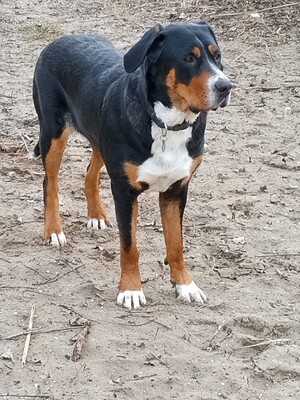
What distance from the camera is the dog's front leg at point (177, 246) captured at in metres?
5.07

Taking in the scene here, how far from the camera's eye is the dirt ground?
428 cm

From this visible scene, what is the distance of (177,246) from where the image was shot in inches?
202

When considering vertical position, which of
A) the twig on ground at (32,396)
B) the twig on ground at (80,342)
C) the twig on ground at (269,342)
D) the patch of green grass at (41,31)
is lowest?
the patch of green grass at (41,31)

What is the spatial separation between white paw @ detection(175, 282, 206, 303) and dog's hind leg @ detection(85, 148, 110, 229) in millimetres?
1142

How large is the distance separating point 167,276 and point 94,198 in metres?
1.02

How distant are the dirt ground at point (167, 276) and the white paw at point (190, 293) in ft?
0.21

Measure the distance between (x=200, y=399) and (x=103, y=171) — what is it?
3.21 metres

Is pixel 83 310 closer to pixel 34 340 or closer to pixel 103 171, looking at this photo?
pixel 34 340

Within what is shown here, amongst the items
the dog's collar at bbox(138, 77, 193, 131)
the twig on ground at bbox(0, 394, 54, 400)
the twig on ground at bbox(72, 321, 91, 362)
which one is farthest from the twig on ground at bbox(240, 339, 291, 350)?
the dog's collar at bbox(138, 77, 193, 131)

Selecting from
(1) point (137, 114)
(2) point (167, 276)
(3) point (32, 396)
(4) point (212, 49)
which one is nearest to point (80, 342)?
(3) point (32, 396)

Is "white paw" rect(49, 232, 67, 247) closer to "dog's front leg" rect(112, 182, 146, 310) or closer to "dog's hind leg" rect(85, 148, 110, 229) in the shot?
"dog's hind leg" rect(85, 148, 110, 229)

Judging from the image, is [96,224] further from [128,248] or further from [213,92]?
[213,92]

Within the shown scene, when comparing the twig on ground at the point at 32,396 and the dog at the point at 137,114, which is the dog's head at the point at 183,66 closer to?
the dog at the point at 137,114

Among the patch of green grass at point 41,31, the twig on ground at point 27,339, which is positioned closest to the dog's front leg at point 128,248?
the twig on ground at point 27,339
